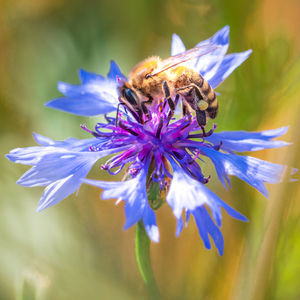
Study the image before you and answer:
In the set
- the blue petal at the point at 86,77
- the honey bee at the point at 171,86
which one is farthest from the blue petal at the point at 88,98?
the honey bee at the point at 171,86

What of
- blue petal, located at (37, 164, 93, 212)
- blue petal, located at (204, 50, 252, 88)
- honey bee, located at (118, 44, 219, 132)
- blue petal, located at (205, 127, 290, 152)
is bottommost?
blue petal, located at (37, 164, 93, 212)

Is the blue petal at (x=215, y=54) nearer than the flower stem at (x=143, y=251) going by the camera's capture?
No

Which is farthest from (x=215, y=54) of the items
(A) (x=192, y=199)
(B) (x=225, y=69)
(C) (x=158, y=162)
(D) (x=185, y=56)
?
(A) (x=192, y=199)

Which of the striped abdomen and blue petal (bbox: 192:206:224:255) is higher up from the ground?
the striped abdomen

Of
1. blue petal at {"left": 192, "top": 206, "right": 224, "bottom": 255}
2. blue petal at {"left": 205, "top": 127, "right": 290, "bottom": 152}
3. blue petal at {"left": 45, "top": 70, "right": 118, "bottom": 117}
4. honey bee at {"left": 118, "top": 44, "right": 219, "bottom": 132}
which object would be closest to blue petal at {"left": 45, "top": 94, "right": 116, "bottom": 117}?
blue petal at {"left": 45, "top": 70, "right": 118, "bottom": 117}

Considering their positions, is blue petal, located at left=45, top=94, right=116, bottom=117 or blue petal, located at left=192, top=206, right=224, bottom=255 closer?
blue petal, located at left=192, top=206, right=224, bottom=255

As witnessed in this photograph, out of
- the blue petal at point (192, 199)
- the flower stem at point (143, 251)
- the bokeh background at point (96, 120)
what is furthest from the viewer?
the bokeh background at point (96, 120)

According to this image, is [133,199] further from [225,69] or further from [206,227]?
[225,69]

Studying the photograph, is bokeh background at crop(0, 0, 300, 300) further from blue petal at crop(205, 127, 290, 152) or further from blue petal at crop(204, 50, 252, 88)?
blue petal at crop(204, 50, 252, 88)

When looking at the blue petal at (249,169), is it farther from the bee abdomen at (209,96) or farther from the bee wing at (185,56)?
the bee wing at (185,56)
